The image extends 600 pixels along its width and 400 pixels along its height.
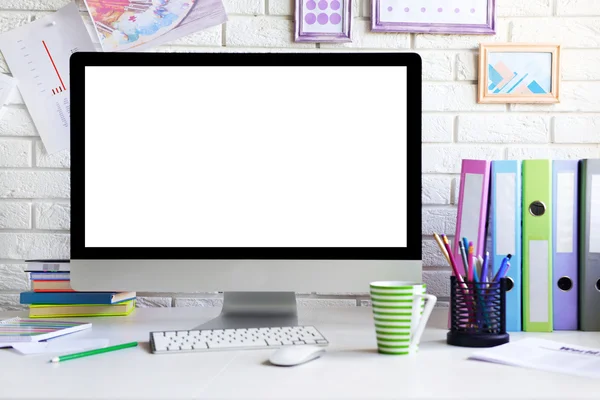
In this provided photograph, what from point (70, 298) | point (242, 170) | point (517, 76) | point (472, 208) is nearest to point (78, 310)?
point (70, 298)

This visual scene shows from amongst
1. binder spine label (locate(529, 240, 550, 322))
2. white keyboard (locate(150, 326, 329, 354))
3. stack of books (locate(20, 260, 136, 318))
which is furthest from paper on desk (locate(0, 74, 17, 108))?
binder spine label (locate(529, 240, 550, 322))

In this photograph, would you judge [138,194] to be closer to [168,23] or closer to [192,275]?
[192,275]

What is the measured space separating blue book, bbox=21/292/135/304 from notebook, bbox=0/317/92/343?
0.32ft

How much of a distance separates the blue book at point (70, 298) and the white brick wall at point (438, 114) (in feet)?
0.69

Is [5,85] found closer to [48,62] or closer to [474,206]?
[48,62]

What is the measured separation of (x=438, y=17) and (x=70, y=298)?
1.02 meters

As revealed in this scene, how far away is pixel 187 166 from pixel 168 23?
1.64ft

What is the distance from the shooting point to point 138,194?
1.15 meters

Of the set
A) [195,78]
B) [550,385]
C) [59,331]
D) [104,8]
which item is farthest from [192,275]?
[104,8]

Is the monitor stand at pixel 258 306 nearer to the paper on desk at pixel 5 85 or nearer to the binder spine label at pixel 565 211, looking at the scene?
the binder spine label at pixel 565 211

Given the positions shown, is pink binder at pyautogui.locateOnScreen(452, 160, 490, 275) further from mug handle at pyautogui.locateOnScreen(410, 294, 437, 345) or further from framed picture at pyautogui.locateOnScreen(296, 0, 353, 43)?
framed picture at pyautogui.locateOnScreen(296, 0, 353, 43)

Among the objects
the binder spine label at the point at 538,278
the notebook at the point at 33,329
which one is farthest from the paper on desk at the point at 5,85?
the binder spine label at the point at 538,278

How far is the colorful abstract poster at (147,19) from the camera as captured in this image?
149 cm

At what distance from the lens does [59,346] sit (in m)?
1.01
